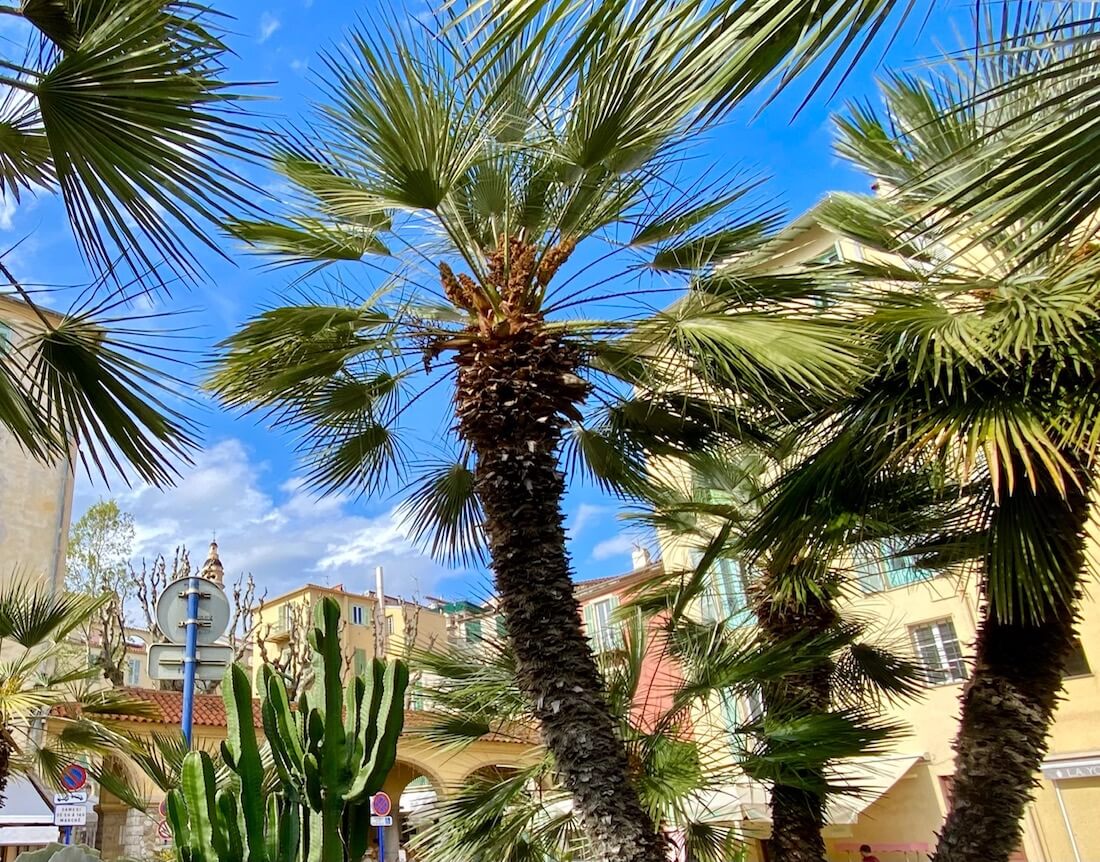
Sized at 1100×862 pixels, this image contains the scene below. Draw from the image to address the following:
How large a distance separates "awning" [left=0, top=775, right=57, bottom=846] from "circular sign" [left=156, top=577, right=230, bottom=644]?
6.52m

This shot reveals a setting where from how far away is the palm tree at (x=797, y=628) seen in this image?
208 inches

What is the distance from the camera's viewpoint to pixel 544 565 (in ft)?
17.2

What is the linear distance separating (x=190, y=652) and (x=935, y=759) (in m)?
13.2

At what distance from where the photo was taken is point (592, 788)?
4918mm

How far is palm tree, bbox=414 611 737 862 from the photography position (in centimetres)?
594

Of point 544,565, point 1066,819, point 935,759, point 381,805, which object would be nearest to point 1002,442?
point 544,565

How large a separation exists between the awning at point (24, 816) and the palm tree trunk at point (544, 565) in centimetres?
879

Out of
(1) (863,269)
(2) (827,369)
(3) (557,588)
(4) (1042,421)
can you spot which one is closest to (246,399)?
(3) (557,588)

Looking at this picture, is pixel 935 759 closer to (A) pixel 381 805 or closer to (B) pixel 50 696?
(A) pixel 381 805

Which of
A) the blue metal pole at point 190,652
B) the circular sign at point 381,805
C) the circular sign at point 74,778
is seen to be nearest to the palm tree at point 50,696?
the circular sign at point 74,778

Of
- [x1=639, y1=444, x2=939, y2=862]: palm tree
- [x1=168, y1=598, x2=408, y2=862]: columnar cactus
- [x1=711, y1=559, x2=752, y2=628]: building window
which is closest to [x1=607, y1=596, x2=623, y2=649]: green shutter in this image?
[x1=639, y1=444, x2=939, y2=862]: palm tree

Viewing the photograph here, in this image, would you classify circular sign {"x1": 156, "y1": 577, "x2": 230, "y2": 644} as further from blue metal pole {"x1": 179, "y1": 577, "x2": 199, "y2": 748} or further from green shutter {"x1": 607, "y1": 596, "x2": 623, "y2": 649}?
green shutter {"x1": 607, "y1": 596, "x2": 623, "y2": 649}

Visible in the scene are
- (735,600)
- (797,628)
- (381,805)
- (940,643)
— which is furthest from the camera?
(940,643)

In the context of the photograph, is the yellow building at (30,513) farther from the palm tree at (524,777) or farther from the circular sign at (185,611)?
the palm tree at (524,777)
